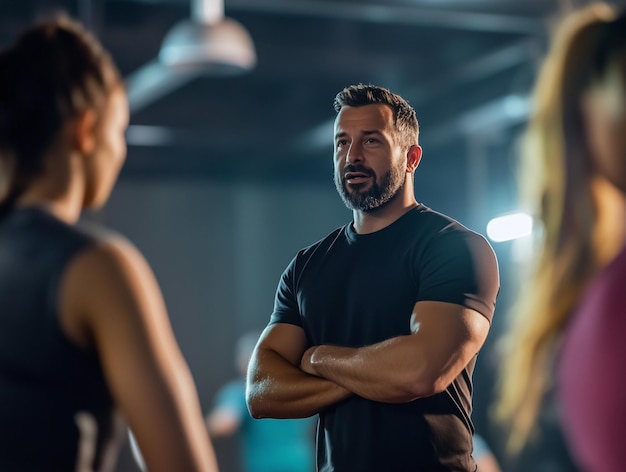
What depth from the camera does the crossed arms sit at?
3.39 ft

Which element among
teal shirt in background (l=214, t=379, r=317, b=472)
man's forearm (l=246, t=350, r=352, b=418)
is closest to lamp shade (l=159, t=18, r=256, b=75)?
teal shirt in background (l=214, t=379, r=317, b=472)

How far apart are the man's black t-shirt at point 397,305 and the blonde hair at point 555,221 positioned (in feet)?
0.64

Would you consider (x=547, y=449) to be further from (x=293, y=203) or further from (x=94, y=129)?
(x=94, y=129)

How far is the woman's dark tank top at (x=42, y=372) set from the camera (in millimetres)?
923

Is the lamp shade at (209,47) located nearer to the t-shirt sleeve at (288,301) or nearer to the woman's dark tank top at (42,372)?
the t-shirt sleeve at (288,301)

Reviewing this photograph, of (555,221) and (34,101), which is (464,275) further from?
(34,101)

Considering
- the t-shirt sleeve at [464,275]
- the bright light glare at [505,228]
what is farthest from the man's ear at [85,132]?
the bright light glare at [505,228]

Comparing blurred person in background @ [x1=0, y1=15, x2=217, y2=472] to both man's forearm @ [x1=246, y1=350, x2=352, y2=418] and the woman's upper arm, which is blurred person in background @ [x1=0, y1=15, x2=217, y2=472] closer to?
the woman's upper arm

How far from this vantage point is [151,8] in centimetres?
471

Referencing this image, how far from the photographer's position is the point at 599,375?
0.72 metres

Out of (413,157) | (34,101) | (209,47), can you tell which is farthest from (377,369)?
(209,47)

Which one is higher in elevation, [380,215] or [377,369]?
[380,215]

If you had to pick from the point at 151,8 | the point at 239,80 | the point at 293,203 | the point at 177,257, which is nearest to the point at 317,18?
the point at 151,8

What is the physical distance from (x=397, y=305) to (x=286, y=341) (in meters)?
0.16
